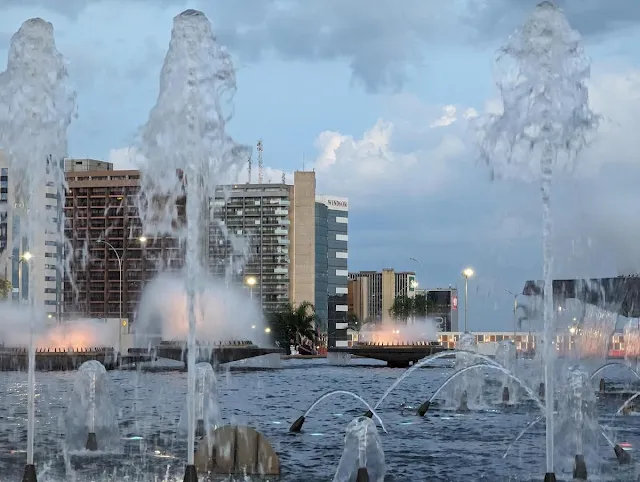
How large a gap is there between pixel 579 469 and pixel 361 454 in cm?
701

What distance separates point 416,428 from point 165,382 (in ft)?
169

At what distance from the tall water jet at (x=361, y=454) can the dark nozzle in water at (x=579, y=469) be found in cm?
521

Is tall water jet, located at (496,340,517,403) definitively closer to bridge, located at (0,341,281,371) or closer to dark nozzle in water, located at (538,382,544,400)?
dark nozzle in water, located at (538,382,544,400)

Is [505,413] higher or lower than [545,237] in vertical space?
lower

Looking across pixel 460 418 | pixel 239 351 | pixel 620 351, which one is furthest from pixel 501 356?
pixel 620 351

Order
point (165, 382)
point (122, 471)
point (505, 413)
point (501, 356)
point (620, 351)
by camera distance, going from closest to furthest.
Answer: point (122, 471)
point (505, 413)
point (501, 356)
point (165, 382)
point (620, 351)

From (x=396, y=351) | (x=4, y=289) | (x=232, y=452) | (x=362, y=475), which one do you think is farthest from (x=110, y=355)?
(x=362, y=475)

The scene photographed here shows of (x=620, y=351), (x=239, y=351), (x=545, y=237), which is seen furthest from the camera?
(x=620, y=351)

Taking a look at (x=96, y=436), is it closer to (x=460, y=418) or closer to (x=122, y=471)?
(x=122, y=471)

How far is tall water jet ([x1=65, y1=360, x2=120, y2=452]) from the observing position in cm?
3275

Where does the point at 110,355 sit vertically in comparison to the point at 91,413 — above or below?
below

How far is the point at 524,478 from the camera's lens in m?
28.8

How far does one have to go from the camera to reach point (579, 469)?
28.0 meters

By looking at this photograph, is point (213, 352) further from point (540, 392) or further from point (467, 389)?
point (467, 389)
